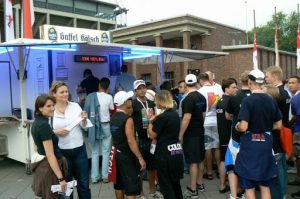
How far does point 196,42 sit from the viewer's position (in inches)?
952

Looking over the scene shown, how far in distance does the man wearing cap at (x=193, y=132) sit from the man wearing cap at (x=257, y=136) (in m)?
1.46

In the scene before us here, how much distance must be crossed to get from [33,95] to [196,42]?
16795 millimetres

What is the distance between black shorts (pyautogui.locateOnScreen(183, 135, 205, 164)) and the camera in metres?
5.73

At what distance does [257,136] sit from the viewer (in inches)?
165

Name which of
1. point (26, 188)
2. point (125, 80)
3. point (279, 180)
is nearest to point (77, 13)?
point (125, 80)

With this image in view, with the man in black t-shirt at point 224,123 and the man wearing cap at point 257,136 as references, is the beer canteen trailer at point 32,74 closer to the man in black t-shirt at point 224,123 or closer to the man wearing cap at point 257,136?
the man in black t-shirt at point 224,123

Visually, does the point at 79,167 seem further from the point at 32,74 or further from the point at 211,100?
the point at 32,74

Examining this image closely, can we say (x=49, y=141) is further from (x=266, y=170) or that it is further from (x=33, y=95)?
(x=33, y=95)

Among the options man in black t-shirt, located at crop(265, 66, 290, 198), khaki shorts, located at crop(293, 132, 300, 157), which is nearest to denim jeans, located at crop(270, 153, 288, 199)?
man in black t-shirt, located at crop(265, 66, 290, 198)

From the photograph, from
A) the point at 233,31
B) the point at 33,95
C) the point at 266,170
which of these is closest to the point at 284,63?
the point at 233,31

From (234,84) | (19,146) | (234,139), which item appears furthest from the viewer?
(19,146)

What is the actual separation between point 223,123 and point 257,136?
2.02 m

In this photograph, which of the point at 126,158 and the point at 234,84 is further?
the point at 234,84

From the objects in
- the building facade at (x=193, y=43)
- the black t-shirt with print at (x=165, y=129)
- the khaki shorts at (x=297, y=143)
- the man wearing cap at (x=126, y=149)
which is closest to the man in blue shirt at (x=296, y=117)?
the khaki shorts at (x=297, y=143)
